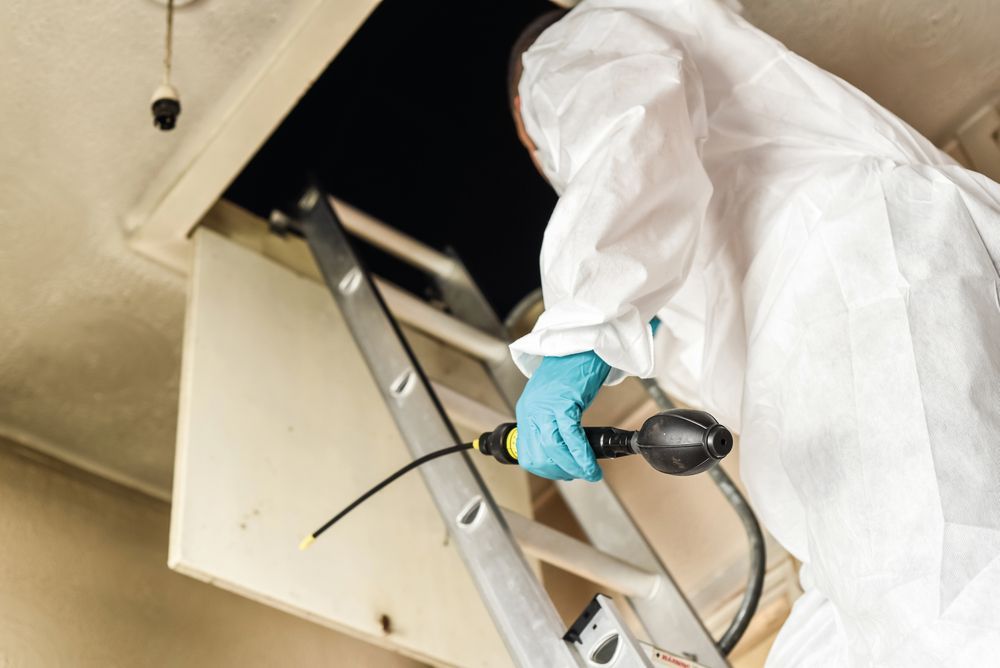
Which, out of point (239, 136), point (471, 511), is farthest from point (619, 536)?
point (239, 136)

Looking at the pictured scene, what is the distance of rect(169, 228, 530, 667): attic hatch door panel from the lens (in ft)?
4.18

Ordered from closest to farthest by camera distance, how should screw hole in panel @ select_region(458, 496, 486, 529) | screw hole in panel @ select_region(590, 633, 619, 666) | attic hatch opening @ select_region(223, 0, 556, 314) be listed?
1. screw hole in panel @ select_region(590, 633, 619, 666)
2. screw hole in panel @ select_region(458, 496, 486, 529)
3. attic hatch opening @ select_region(223, 0, 556, 314)

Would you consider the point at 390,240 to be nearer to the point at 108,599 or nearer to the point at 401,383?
the point at 401,383

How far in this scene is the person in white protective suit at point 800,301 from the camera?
87cm

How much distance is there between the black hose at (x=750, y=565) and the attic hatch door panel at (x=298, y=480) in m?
0.35

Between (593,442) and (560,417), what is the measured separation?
0.04 m

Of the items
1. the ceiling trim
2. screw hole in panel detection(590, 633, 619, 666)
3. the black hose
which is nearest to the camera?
screw hole in panel detection(590, 633, 619, 666)

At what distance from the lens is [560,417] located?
95 cm

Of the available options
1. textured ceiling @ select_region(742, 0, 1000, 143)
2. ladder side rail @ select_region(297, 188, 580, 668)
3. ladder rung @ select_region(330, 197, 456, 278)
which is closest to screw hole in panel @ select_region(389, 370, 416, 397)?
ladder side rail @ select_region(297, 188, 580, 668)

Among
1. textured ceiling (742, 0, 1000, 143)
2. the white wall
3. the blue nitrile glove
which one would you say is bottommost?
the white wall

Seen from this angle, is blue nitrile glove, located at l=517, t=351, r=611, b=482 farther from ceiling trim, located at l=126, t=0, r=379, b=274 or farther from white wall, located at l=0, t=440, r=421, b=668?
white wall, located at l=0, t=440, r=421, b=668

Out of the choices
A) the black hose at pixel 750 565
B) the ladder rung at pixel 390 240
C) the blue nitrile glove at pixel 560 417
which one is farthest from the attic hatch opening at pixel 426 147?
the blue nitrile glove at pixel 560 417

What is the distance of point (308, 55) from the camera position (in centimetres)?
147

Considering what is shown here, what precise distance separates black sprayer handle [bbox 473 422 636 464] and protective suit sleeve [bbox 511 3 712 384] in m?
0.07
